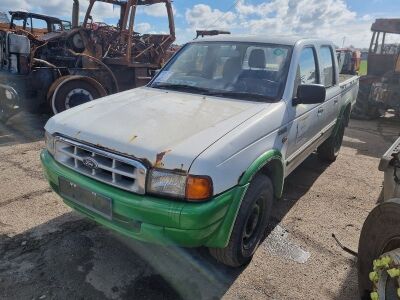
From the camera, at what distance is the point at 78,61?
8078mm

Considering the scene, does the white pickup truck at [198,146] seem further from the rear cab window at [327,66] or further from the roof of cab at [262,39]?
the rear cab window at [327,66]

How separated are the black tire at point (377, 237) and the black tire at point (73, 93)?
6125mm

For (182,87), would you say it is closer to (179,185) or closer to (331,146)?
(179,185)

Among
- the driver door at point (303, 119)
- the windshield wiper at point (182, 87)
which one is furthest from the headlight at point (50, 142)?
the driver door at point (303, 119)

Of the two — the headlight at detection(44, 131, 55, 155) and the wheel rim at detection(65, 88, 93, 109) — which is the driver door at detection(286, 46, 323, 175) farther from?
the wheel rim at detection(65, 88, 93, 109)

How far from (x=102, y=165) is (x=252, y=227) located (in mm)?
1375

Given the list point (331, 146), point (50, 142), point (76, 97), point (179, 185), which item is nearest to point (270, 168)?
point (179, 185)

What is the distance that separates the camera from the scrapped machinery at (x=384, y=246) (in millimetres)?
2098

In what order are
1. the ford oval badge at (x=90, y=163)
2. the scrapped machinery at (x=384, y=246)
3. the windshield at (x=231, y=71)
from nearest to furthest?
1. the scrapped machinery at (x=384, y=246)
2. the ford oval badge at (x=90, y=163)
3. the windshield at (x=231, y=71)

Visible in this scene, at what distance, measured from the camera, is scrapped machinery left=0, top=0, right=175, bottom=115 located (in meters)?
7.20

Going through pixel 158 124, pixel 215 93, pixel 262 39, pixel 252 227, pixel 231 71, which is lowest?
pixel 252 227

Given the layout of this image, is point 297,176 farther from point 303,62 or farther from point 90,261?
point 90,261

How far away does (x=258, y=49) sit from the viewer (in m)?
3.65

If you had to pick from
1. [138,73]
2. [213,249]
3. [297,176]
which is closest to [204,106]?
[213,249]
